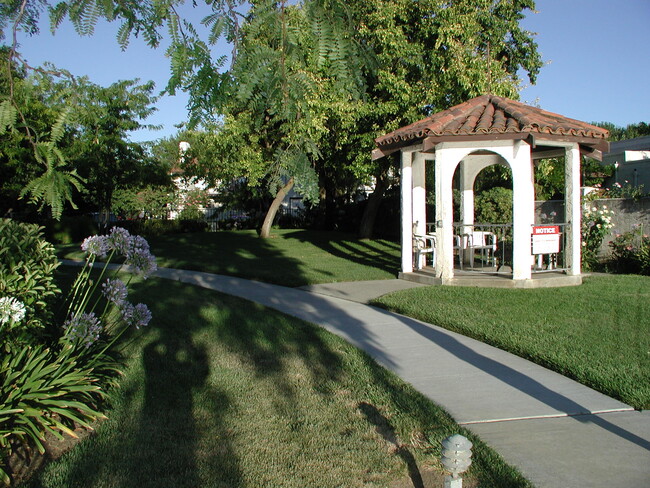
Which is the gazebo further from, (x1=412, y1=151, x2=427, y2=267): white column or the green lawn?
the green lawn

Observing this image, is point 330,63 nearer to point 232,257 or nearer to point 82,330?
point 82,330

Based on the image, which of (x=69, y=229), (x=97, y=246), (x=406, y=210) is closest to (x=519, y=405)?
(x=97, y=246)

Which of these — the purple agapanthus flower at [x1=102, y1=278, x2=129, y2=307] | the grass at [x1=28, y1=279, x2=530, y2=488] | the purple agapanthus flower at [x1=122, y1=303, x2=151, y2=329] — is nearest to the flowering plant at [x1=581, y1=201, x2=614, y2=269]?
the grass at [x1=28, y1=279, x2=530, y2=488]

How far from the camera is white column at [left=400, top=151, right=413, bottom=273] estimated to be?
1284 centimetres

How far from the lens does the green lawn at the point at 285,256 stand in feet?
45.8

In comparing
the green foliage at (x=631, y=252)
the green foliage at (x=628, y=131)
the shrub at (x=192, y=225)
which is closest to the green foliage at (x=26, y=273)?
the green foliage at (x=631, y=252)

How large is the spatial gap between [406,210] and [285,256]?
612cm

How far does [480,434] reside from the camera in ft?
14.9

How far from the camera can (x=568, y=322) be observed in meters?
8.12

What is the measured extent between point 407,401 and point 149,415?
7.33 ft

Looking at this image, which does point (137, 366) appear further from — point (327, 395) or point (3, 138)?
point (3, 138)

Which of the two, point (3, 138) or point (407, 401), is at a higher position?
point (3, 138)

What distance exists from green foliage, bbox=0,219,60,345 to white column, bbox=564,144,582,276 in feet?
31.7

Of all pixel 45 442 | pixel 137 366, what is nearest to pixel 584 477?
pixel 45 442
